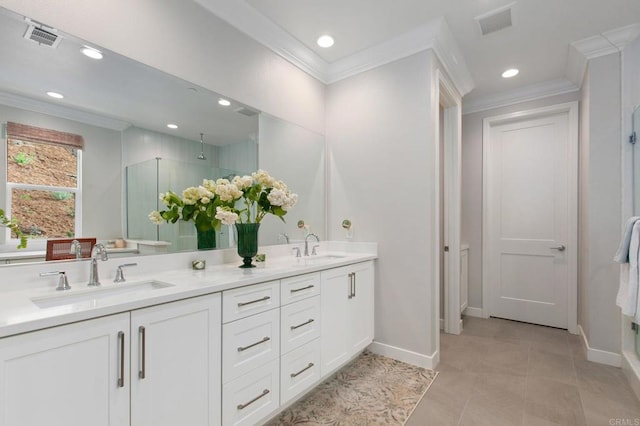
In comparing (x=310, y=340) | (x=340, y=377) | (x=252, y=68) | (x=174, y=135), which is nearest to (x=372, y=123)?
(x=252, y=68)

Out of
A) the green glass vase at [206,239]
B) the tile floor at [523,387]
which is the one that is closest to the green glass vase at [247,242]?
the green glass vase at [206,239]

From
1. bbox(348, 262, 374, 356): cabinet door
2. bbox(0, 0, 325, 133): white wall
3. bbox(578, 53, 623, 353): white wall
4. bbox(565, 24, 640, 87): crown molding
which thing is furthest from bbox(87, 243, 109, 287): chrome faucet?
bbox(565, 24, 640, 87): crown molding

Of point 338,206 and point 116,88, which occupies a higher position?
point 116,88

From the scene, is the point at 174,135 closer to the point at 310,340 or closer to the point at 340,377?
the point at 310,340

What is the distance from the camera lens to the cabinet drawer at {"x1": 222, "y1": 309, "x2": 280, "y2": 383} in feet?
4.76

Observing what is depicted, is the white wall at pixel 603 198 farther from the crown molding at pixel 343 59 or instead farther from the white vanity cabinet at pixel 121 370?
the white vanity cabinet at pixel 121 370

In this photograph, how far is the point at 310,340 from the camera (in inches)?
76.9

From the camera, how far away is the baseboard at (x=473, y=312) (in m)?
3.83

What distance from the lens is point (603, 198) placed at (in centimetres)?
258

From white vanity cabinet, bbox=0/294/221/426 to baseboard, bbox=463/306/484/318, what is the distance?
3486 millimetres

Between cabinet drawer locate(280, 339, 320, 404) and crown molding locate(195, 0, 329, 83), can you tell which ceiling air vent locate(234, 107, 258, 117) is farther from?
cabinet drawer locate(280, 339, 320, 404)

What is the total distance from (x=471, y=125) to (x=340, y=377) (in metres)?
3.45

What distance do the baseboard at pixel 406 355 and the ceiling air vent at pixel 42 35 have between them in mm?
A: 2961

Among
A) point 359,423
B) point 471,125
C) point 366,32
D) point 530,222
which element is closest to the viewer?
point 359,423
